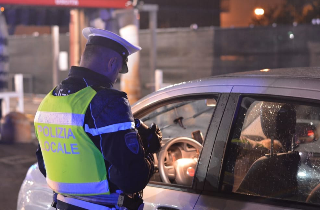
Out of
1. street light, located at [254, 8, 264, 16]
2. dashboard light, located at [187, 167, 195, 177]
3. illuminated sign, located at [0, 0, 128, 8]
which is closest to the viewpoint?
dashboard light, located at [187, 167, 195, 177]

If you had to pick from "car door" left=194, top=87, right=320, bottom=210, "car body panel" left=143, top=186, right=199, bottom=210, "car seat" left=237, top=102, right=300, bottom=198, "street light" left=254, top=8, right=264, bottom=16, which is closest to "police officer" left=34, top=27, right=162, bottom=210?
"car body panel" left=143, top=186, right=199, bottom=210

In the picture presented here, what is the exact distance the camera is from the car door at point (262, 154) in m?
2.19

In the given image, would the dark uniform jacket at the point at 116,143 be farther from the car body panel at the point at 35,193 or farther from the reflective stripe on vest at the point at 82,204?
the car body panel at the point at 35,193

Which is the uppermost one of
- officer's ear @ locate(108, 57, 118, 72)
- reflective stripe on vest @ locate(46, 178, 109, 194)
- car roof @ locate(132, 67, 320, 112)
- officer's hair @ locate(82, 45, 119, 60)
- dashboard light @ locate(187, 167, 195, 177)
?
officer's hair @ locate(82, 45, 119, 60)

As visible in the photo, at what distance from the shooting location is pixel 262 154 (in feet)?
7.78

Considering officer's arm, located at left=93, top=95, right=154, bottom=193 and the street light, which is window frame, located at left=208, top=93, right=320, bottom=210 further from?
the street light

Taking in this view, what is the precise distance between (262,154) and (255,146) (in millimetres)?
57

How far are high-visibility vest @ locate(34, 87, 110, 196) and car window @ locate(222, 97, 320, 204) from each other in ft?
2.04

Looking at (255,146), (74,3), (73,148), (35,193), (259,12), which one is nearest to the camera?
(73,148)

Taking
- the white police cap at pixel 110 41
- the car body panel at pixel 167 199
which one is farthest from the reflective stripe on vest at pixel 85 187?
the white police cap at pixel 110 41

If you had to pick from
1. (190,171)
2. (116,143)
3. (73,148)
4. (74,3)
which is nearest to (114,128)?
(116,143)

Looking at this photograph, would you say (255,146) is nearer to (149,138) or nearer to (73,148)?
(149,138)

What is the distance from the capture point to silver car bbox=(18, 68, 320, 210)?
216 cm

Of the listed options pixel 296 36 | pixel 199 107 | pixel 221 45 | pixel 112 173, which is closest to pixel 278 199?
pixel 112 173
